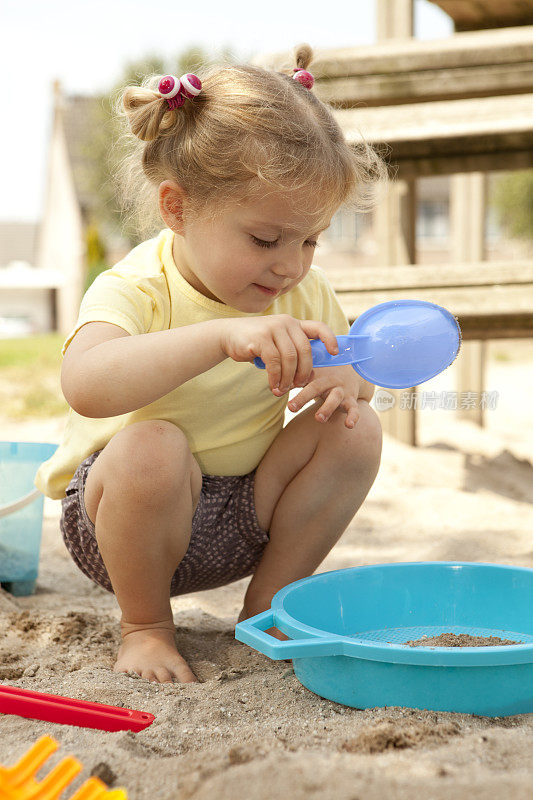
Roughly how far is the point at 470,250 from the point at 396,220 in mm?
1099

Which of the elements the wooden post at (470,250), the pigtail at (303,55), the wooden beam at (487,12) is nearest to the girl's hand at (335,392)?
the pigtail at (303,55)

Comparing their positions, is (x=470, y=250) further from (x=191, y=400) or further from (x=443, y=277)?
(x=191, y=400)

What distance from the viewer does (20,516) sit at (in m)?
1.63

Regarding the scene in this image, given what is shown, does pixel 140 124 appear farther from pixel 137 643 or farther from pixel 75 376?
pixel 137 643

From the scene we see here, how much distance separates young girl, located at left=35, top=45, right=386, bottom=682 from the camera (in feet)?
3.65

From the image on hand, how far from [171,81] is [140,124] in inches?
3.8

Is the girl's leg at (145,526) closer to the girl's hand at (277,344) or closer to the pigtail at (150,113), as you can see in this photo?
the girl's hand at (277,344)

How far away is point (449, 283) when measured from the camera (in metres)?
2.21

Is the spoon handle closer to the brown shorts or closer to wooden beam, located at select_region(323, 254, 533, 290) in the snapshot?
the brown shorts

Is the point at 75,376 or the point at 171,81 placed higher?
the point at 171,81

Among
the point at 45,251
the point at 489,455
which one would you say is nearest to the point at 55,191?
the point at 45,251

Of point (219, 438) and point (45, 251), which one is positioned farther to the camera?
point (45, 251)

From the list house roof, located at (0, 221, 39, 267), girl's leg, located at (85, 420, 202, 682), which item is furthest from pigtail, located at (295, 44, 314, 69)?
house roof, located at (0, 221, 39, 267)

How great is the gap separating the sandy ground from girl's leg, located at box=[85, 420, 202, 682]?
6 cm
